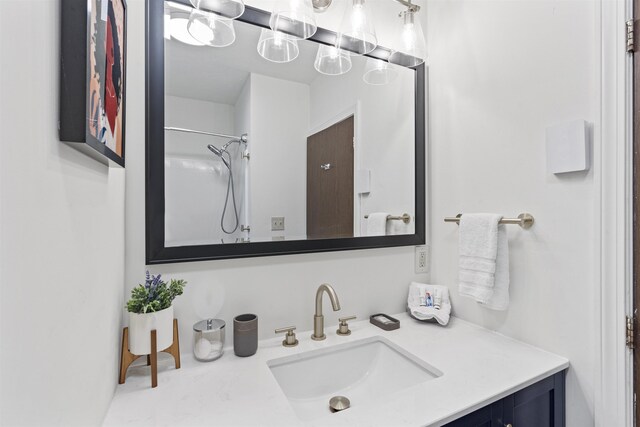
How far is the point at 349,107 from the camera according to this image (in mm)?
1340

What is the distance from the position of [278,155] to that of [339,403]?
87cm

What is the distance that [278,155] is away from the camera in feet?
3.94

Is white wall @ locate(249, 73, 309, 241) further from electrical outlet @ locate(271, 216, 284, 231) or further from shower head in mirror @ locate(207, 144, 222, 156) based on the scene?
shower head in mirror @ locate(207, 144, 222, 156)

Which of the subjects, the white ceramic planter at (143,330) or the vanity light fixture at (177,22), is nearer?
the white ceramic planter at (143,330)

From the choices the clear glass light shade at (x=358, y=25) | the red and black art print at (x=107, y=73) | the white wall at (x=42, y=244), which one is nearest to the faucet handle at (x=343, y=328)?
the white wall at (x=42, y=244)

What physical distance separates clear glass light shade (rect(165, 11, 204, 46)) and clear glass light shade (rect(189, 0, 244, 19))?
0.06 metres

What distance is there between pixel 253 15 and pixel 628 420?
172 centimetres

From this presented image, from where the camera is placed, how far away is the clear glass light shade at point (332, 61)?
127 centimetres

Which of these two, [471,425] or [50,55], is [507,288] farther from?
[50,55]

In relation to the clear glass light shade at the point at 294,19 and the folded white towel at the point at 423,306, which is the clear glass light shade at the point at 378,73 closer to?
the clear glass light shade at the point at 294,19

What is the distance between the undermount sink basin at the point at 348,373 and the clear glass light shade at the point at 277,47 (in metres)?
1.07

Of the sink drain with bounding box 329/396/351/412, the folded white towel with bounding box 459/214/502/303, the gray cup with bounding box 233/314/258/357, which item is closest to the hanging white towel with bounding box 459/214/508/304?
the folded white towel with bounding box 459/214/502/303

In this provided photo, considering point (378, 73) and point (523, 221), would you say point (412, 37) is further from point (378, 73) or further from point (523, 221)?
point (523, 221)

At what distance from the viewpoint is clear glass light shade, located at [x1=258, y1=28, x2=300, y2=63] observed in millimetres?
1168
